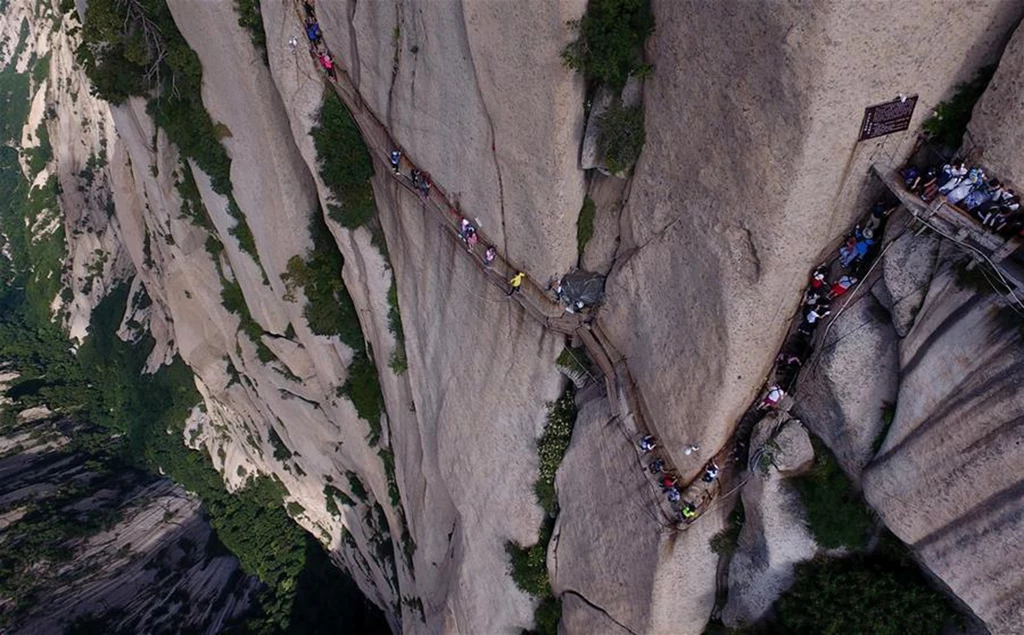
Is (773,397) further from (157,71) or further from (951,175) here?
(157,71)

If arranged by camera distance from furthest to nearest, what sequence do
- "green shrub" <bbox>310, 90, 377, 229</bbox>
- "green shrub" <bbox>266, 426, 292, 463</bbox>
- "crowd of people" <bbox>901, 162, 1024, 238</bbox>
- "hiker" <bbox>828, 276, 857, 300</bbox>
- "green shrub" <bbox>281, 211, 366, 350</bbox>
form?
1. "green shrub" <bbox>266, 426, 292, 463</bbox>
2. "green shrub" <bbox>281, 211, 366, 350</bbox>
3. "green shrub" <bbox>310, 90, 377, 229</bbox>
4. "hiker" <bbox>828, 276, 857, 300</bbox>
5. "crowd of people" <bbox>901, 162, 1024, 238</bbox>

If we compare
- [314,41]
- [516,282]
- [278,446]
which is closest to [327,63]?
[314,41]

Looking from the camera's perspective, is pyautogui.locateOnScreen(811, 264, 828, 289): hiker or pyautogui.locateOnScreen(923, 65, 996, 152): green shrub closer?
pyautogui.locateOnScreen(923, 65, 996, 152): green shrub

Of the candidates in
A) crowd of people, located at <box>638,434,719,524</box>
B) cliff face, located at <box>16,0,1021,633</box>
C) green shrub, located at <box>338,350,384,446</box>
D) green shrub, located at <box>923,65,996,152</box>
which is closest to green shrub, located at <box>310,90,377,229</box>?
cliff face, located at <box>16,0,1021,633</box>

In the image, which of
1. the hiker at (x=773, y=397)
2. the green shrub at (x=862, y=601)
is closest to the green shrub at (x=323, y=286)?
the hiker at (x=773, y=397)

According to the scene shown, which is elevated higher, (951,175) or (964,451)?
(951,175)

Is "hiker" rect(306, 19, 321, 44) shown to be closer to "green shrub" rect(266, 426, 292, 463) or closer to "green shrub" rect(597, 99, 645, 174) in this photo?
"green shrub" rect(597, 99, 645, 174)
